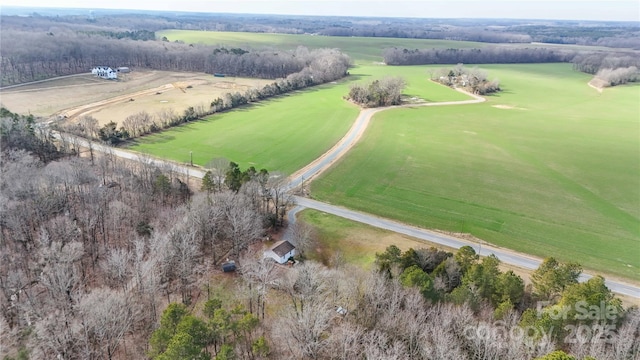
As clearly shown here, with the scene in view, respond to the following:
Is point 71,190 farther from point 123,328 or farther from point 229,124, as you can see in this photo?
point 229,124

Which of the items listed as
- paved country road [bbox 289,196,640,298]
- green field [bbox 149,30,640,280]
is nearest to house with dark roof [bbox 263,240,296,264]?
paved country road [bbox 289,196,640,298]

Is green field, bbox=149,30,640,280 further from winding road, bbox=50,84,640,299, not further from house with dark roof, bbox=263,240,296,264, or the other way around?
house with dark roof, bbox=263,240,296,264

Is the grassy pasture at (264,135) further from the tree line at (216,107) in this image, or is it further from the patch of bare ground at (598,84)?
the patch of bare ground at (598,84)

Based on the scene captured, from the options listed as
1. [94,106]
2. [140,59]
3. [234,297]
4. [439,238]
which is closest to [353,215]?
[439,238]

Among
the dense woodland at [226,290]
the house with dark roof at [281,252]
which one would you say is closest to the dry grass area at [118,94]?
the dense woodland at [226,290]

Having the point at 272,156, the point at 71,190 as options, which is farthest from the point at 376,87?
the point at 71,190

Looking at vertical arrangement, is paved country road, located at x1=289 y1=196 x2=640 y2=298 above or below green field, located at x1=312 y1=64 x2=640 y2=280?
below

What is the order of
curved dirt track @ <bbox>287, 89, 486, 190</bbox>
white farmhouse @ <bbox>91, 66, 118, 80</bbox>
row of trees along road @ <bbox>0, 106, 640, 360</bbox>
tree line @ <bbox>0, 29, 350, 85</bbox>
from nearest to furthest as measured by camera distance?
row of trees along road @ <bbox>0, 106, 640, 360</bbox>, curved dirt track @ <bbox>287, 89, 486, 190</bbox>, tree line @ <bbox>0, 29, 350, 85</bbox>, white farmhouse @ <bbox>91, 66, 118, 80</bbox>
